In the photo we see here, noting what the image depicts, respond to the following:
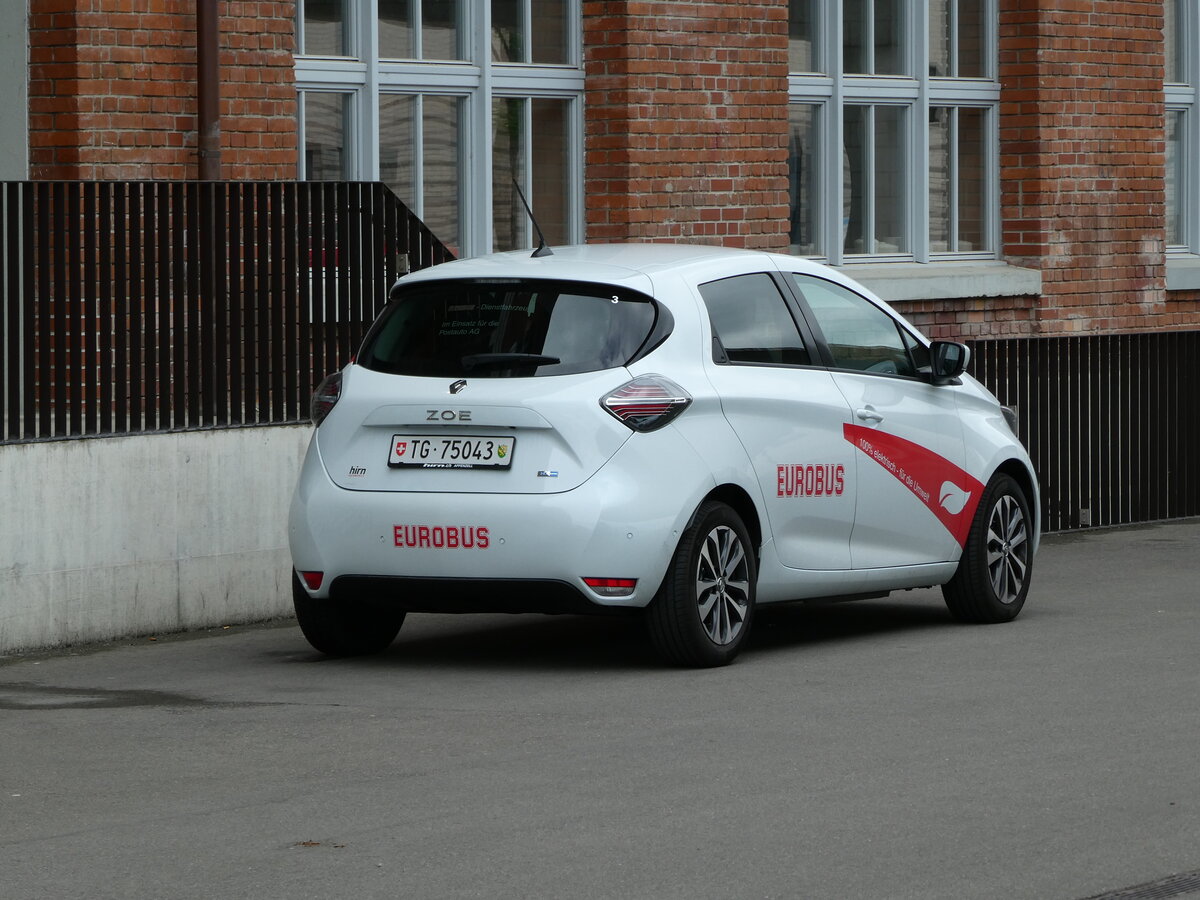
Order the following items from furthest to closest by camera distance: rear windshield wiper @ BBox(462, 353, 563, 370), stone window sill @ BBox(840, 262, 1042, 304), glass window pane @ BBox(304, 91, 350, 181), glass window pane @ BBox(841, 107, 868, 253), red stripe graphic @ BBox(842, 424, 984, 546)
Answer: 1. glass window pane @ BBox(841, 107, 868, 253)
2. stone window sill @ BBox(840, 262, 1042, 304)
3. glass window pane @ BBox(304, 91, 350, 181)
4. red stripe graphic @ BBox(842, 424, 984, 546)
5. rear windshield wiper @ BBox(462, 353, 563, 370)

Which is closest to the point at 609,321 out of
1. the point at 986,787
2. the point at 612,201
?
the point at 986,787

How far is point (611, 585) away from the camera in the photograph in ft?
29.6

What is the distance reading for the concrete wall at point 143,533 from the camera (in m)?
10.4

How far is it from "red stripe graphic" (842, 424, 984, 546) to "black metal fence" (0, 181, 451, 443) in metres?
2.99

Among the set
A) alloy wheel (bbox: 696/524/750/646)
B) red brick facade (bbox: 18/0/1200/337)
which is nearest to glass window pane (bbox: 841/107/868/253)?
red brick facade (bbox: 18/0/1200/337)

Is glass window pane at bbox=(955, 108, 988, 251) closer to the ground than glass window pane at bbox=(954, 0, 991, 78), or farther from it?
closer to the ground

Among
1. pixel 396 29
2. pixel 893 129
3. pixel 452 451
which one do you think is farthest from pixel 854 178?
pixel 452 451

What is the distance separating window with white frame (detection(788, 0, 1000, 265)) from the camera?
1703 cm

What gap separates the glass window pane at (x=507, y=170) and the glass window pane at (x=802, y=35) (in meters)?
2.47

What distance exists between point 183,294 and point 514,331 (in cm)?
Result: 260

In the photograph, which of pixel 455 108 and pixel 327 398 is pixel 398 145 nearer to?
pixel 455 108

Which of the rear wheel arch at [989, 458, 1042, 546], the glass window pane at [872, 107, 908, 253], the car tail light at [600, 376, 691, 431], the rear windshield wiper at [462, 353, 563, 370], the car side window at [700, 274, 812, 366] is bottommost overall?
the rear wheel arch at [989, 458, 1042, 546]

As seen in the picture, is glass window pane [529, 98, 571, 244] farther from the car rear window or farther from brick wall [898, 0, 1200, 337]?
the car rear window

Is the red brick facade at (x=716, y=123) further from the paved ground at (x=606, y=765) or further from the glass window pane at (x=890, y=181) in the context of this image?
the paved ground at (x=606, y=765)
